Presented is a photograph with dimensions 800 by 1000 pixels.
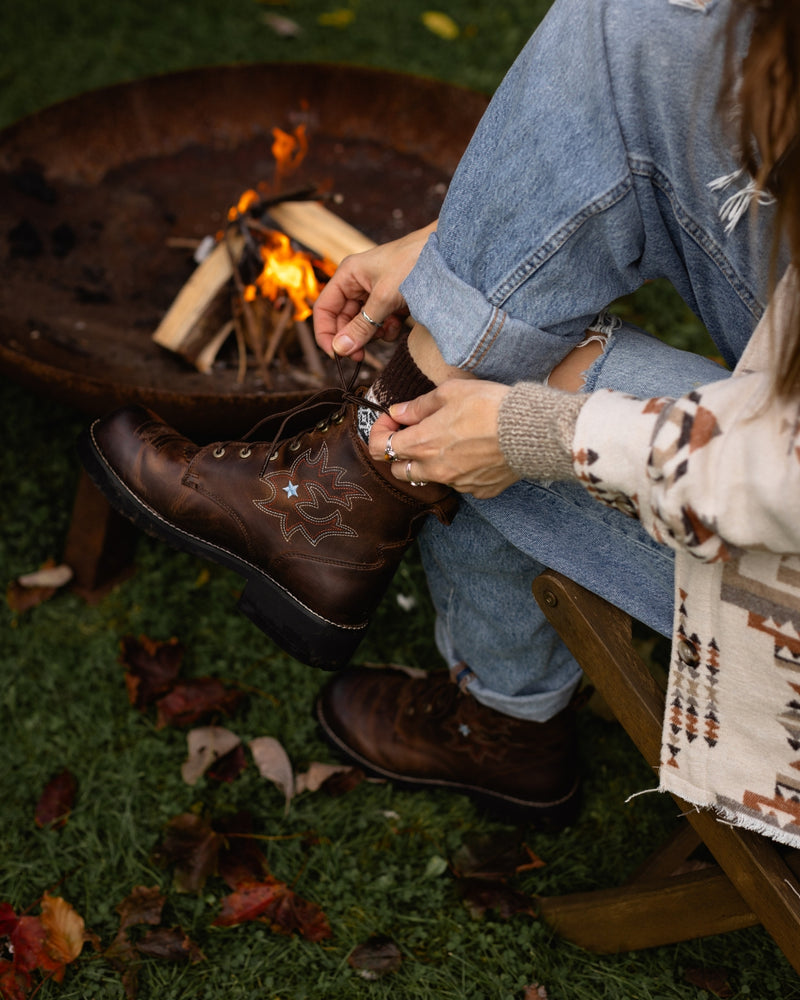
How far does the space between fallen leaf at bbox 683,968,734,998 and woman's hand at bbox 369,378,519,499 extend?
0.98 metres

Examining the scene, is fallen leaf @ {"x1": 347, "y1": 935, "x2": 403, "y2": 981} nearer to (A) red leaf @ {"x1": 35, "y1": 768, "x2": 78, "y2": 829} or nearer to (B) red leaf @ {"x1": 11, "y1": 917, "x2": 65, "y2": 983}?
(B) red leaf @ {"x1": 11, "y1": 917, "x2": 65, "y2": 983}

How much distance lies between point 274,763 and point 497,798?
18.8 inches

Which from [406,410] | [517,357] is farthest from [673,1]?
[406,410]

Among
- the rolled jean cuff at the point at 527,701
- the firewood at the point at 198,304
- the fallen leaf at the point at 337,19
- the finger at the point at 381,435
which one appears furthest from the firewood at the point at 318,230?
the fallen leaf at the point at 337,19

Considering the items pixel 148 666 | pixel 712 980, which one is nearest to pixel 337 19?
pixel 148 666

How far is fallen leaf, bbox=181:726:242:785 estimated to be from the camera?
185 cm

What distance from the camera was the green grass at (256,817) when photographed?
1.57 metres

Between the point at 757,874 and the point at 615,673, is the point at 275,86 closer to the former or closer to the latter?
the point at 615,673

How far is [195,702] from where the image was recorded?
1952 mm


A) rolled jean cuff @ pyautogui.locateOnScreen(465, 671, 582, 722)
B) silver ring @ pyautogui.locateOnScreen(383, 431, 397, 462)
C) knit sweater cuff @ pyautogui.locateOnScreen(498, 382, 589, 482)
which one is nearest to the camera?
knit sweater cuff @ pyautogui.locateOnScreen(498, 382, 589, 482)

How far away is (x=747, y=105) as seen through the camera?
96cm

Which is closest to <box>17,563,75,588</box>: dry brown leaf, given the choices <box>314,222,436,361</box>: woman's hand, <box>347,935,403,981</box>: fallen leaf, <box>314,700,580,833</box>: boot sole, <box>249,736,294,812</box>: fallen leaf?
<box>249,736,294,812</box>: fallen leaf

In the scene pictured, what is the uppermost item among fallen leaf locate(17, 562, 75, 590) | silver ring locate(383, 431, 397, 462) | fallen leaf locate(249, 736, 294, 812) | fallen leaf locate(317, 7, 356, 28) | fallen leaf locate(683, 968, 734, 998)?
fallen leaf locate(317, 7, 356, 28)

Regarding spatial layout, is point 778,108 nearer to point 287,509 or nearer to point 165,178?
point 287,509
